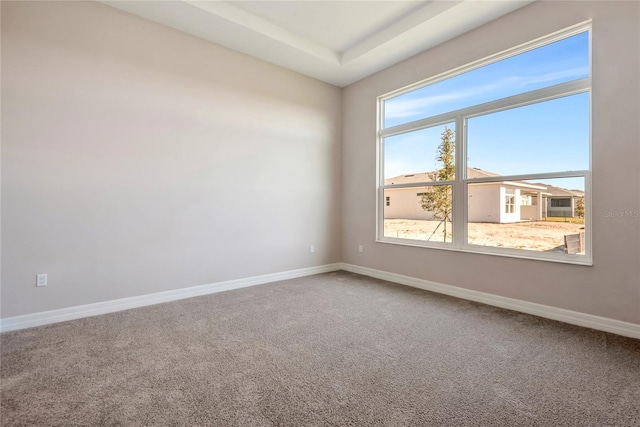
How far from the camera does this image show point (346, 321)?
2.79 m

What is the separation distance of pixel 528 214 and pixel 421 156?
1502 mm

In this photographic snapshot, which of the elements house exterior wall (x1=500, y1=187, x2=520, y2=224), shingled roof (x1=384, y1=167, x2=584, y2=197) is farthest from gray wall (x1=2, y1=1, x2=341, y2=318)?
house exterior wall (x1=500, y1=187, x2=520, y2=224)

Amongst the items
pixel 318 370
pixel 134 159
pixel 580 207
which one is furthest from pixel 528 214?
pixel 134 159

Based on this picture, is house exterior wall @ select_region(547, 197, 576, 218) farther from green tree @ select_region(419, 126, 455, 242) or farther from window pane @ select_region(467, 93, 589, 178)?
green tree @ select_region(419, 126, 455, 242)

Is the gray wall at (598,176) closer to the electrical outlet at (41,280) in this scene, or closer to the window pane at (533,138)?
the window pane at (533,138)

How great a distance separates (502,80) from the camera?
10.8ft

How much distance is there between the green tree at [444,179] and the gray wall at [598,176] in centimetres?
52

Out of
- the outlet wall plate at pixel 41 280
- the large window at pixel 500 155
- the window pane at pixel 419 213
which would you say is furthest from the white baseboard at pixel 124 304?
the large window at pixel 500 155

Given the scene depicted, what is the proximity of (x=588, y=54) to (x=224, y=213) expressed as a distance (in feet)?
13.6

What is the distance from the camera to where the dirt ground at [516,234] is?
2920 millimetres

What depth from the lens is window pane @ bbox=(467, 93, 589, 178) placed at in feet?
9.13

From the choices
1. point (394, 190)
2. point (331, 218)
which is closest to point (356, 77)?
point (394, 190)

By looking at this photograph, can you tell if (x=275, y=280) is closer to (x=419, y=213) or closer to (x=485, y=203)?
(x=419, y=213)

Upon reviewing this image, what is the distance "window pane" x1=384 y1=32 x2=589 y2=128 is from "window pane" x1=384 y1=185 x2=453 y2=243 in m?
1.04
